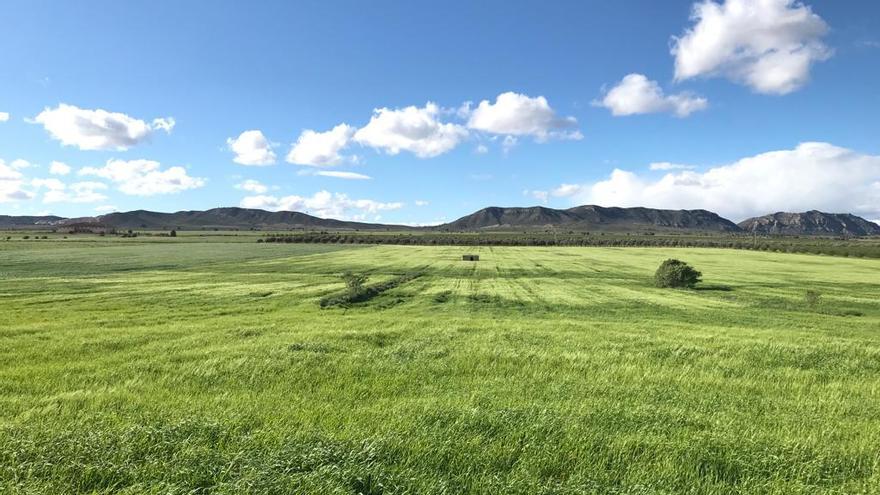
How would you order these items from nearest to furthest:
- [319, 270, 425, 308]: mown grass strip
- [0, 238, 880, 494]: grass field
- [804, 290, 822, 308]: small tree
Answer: [0, 238, 880, 494]: grass field → [319, 270, 425, 308]: mown grass strip → [804, 290, 822, 308]: small tree

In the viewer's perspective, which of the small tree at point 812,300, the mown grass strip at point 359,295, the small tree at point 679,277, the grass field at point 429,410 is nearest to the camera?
the grass field at point 429,410

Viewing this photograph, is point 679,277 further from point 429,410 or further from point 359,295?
point 429,410

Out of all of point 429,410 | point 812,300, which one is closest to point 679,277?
point 812,300

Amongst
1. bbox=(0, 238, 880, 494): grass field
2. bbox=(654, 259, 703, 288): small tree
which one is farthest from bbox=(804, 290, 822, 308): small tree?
bbox=(0, 238, 880, 494): grass field

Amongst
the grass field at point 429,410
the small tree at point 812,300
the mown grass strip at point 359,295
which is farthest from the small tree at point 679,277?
the grass field at point 429,410

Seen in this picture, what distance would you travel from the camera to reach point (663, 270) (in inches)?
1998

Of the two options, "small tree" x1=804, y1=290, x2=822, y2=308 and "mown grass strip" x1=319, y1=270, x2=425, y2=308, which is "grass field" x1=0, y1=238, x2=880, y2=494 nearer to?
"mown grass strip" x1=319, y1=270, x2=425, y2=308

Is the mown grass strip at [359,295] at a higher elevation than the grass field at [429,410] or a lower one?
lower

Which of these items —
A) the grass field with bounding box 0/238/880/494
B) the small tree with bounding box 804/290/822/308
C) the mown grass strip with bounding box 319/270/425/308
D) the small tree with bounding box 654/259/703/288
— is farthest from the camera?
the small tree with bounding box 654/259/703/288

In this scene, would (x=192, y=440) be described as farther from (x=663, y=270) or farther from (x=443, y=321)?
(x=663, y=270)

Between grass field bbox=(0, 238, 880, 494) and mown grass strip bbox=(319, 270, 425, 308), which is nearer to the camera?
grass field bbox=(0, 238, 880, 494)

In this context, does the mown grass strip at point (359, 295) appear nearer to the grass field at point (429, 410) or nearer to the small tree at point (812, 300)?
the grass field at point (429, 410)

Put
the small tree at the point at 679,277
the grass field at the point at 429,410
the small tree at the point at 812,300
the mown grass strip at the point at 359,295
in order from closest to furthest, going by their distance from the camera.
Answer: the grass field at the point at 429,410, the mown grass strip at the point at 359,295, the small tree at the point at 812,300, the small tree at the point at 679,277

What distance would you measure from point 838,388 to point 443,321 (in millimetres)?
12893
